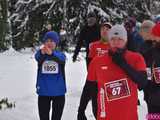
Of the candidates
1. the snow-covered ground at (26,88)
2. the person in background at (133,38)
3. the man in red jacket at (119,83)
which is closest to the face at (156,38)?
the man in red jacket at (119,83)

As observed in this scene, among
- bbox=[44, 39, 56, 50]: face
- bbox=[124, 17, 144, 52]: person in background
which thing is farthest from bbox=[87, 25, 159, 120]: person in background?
bbox=[44, 39, 56, 50]: face

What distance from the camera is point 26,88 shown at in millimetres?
13266

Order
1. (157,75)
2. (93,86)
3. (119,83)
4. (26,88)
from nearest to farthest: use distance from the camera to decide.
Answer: (119,83)
(157,75)
(93,86)
(26,88)

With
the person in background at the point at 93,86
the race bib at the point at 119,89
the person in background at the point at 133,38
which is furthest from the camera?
the person in background at the point at 133,38

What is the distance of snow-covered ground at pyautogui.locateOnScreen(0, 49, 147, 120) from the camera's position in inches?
397

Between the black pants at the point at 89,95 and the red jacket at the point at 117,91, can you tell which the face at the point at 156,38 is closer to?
the red jacket at the point at 117,91

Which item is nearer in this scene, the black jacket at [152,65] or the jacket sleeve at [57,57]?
the black jacket at [152,65]

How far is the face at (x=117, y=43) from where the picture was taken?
518 cm

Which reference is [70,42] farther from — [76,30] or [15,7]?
[15,7]

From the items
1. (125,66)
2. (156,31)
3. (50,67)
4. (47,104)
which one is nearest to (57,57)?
(50,67)

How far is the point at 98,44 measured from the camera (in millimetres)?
8766

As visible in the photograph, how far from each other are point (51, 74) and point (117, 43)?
103 inches

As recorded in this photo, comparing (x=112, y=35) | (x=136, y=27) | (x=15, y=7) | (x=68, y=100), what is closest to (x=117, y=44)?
(x=112, y=35)

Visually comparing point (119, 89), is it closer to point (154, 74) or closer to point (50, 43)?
point (154, 74)
